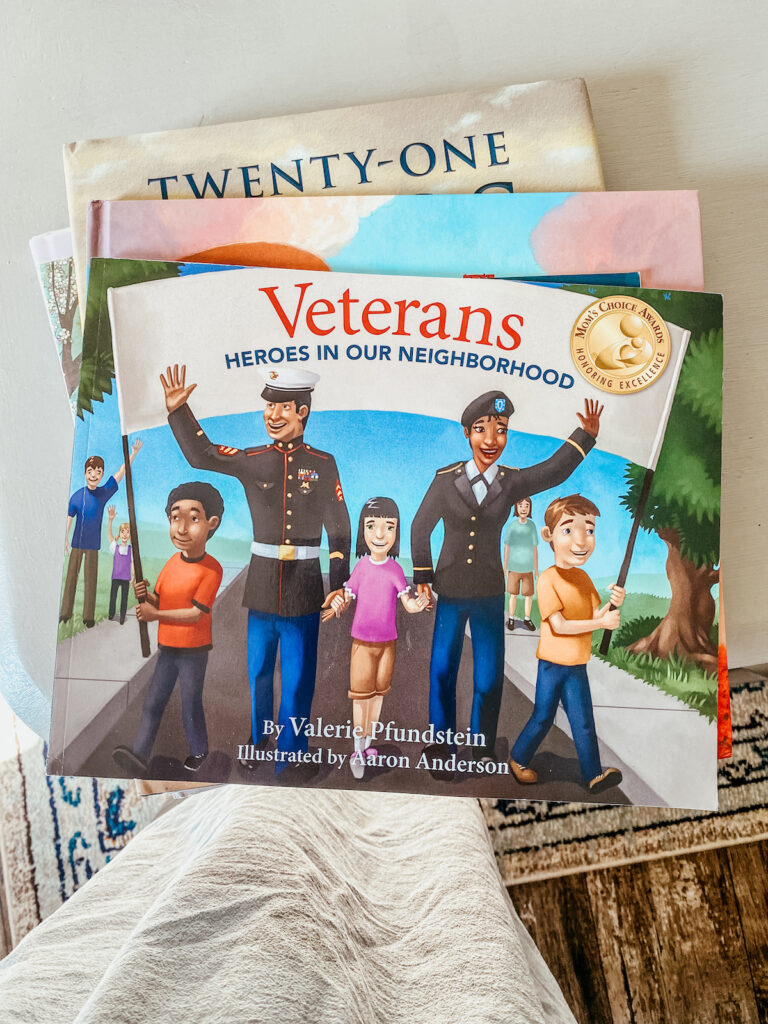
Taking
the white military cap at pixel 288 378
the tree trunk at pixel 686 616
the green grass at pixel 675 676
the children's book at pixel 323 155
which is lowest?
the green grass at pixel 675 676

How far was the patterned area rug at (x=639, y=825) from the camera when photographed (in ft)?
2.40

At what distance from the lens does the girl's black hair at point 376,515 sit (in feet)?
1.16

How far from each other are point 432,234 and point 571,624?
0.20 meters

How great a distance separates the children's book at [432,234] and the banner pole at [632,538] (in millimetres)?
98

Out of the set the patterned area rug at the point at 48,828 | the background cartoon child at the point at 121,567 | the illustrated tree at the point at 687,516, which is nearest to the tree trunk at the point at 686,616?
the illustrated tree at the point at 687,516

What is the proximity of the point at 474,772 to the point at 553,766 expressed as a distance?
38 mm

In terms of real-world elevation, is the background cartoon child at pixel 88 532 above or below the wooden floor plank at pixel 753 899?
above

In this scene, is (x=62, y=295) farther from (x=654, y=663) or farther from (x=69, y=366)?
(x=654, y=663)

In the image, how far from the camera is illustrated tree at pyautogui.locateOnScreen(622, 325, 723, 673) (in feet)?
1.15

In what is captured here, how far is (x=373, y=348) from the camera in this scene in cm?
36

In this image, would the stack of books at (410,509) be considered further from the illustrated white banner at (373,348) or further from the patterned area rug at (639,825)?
the patterned area rug at (639,825)

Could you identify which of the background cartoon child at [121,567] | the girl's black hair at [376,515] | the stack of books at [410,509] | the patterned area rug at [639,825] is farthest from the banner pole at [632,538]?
the patterned area rug at [639,825]

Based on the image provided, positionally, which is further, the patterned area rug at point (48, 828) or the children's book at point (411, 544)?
the patterned area rug at point (48, 828)

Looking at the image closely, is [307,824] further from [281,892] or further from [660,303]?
[660,303]
